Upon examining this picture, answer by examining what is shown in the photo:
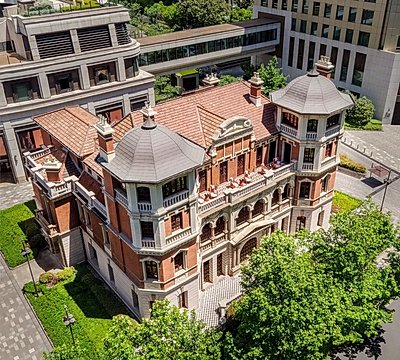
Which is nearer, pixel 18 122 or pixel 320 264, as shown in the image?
pixel 320 264

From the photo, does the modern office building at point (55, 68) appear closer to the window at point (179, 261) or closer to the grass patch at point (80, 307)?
the grass patch at point (80, 307)

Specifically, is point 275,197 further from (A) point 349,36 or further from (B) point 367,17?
(A) point 349,36

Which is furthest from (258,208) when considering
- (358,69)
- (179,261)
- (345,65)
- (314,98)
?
(345,65)

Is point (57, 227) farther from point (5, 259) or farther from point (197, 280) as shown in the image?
point (197, 280)

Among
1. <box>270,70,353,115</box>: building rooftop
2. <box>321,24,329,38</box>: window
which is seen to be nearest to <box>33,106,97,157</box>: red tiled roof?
<box>270,70,353,115</box>: building rooftop

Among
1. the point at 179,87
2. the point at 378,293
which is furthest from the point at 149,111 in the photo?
the point at 179,87

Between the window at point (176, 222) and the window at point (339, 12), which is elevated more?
the window at point (339, 12)

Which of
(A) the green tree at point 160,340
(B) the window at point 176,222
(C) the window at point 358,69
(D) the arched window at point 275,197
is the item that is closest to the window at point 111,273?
(B) the window at point 176,222
